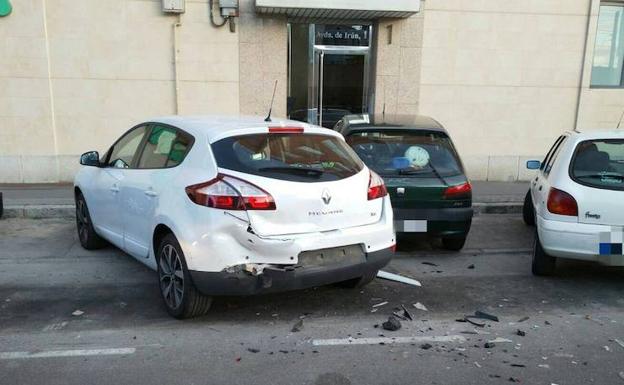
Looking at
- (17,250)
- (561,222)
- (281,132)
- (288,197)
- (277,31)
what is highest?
(277,31)

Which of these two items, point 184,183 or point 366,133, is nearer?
point 184,183

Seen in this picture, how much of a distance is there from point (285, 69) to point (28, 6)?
474cm

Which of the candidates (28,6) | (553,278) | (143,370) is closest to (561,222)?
(553,278)

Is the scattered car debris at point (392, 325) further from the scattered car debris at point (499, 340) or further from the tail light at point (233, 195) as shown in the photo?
the tail light at point (233, 195)

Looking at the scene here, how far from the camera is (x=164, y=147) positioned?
4820 millimetres

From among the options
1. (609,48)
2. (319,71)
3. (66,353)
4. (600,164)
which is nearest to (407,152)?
(600,164)

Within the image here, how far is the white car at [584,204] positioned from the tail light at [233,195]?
2.94 m

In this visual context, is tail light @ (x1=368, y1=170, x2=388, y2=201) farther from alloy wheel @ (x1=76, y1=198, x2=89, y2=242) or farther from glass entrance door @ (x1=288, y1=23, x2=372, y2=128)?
glass entrance door @ (x1=288, y1=23, x2=372, y2=128)

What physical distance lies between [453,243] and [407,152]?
129 cm

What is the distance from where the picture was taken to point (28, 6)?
32.0ft

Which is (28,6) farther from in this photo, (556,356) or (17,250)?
(556,356)

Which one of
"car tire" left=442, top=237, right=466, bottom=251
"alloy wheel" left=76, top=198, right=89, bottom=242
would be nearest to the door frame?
"car tire" left=442, top=237, right=466, bottom=251

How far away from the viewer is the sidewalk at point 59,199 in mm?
8156

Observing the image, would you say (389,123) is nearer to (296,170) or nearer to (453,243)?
(453,243)
